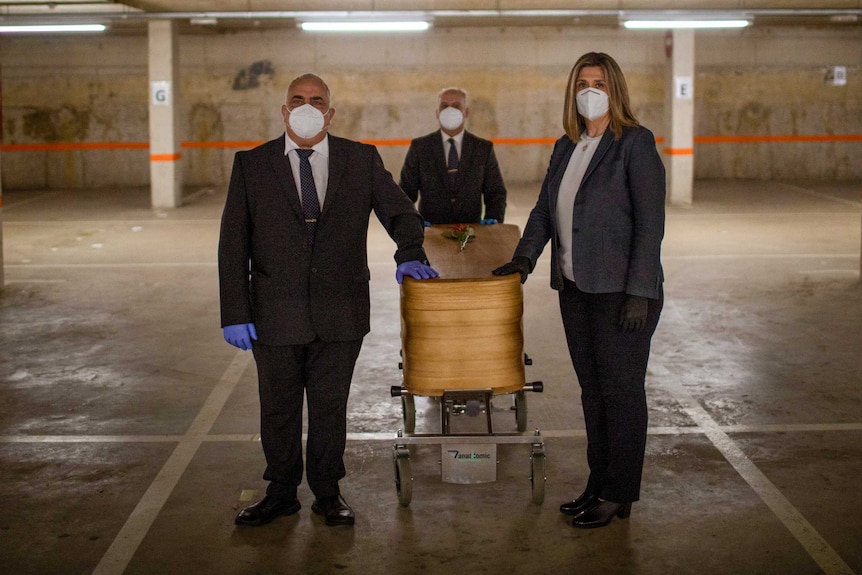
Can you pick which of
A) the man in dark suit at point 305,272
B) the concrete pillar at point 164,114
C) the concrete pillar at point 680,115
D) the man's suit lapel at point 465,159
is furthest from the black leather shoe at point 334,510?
the concrete pillar at point 680,115

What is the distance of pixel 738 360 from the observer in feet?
24.2

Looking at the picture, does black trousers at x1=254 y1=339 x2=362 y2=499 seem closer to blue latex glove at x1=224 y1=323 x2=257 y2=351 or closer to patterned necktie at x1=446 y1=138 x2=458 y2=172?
blue latex glove at x1=224 y1=323 x2=257 y2=351

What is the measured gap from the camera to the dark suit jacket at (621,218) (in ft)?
13.7

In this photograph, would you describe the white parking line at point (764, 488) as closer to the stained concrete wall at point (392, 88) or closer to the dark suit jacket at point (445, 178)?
the dark suit jacket at point (445, 178)

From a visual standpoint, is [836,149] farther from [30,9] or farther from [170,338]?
[170,338]

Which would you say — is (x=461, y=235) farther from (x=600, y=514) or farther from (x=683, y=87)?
(x=683, y=87)

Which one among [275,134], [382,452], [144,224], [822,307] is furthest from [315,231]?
[275,134]

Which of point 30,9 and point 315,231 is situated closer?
point 315,231

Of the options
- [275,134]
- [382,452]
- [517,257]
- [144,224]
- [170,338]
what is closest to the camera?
[517,257]

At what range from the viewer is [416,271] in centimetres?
433

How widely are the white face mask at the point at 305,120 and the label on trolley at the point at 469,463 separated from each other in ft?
5.02

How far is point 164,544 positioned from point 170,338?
417cm

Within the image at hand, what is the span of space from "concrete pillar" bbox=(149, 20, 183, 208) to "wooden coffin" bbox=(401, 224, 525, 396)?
46.5 ft

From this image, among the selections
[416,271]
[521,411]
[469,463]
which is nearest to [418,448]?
[521,411]
